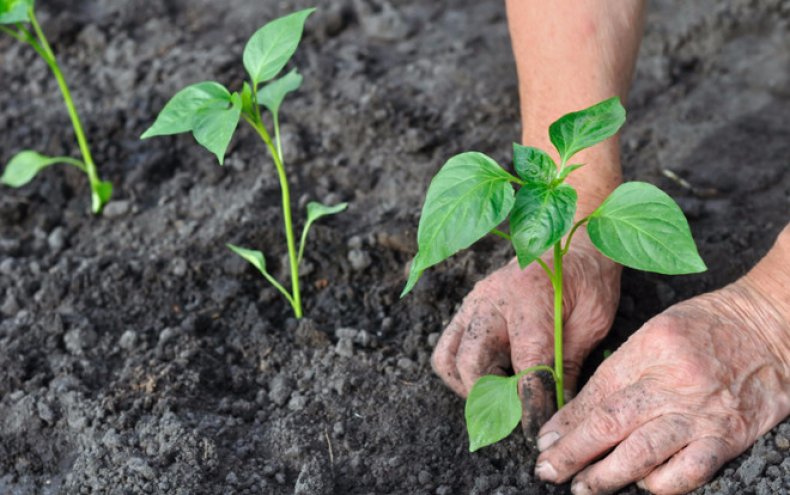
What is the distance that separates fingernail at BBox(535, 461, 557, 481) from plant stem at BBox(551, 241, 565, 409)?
0.13 metres

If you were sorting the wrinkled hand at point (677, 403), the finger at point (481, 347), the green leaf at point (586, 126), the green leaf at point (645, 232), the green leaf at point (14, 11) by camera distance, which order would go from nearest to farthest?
the green leaf at point (645, 232)
the green leaf at point (586, 126)
the wrinkled hand at point (677, 403)
the finger at point (481, 347)
the green leaf at point (14, 11)

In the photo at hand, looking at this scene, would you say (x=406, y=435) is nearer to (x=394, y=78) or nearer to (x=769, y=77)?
(x=394, y=78)

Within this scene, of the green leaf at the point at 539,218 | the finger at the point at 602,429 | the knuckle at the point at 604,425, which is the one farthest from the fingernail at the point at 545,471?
the green leaf at the point at 539,218

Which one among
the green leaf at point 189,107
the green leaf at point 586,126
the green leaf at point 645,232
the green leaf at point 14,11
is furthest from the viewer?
the green leaf at point 14,11

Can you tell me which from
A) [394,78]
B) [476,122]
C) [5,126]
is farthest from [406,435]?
[5,126]

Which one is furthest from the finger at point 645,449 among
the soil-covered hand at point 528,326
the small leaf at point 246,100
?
the small leaf at point 246,100

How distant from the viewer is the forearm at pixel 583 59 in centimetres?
218

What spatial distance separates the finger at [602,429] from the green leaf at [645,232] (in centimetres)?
35

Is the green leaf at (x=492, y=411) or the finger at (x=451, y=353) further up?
the green leaf at (x=492, y=411)

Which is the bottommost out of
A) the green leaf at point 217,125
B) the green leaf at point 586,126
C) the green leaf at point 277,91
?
the green leaf at point 277,91

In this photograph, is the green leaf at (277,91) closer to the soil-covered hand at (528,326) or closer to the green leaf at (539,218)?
the soil-covered hand at (528,326)

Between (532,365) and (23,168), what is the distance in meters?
1.55

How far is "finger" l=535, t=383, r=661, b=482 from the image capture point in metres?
1.80

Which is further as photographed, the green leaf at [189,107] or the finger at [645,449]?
the green leaf at [189,107]
